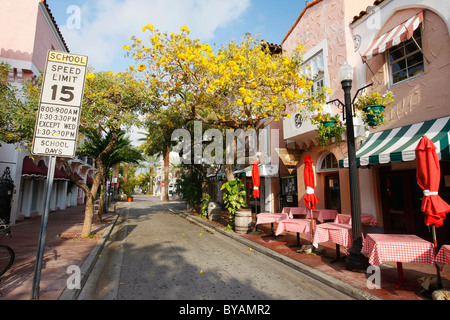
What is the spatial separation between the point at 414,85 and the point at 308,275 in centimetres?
647

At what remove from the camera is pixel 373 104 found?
655 cm

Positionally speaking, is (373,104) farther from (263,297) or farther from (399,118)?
(263,297)

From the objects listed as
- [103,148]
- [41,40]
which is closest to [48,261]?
[103,148]

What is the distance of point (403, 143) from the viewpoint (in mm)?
6730

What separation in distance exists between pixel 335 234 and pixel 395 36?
20.7ft

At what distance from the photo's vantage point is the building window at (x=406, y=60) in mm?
7590

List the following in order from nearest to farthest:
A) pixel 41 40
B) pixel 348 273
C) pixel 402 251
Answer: pixel 402 251 → pixel 348 273 → pixel 41 40

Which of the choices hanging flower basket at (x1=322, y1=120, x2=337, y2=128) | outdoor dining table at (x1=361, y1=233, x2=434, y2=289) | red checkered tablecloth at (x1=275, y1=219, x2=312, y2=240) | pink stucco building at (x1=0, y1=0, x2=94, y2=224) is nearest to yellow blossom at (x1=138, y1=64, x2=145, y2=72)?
pink stucco building at (x1=0, y1=0, x2=94, y2=224)

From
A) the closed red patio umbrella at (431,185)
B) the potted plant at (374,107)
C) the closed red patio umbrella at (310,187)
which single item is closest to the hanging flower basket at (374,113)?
the potted plant at (374,107)

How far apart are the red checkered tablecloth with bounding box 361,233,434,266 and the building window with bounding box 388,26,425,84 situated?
224 inches

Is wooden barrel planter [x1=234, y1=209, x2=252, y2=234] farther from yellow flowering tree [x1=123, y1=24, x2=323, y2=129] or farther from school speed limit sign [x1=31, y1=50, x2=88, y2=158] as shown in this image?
school speed limit sign [x1=31, y1=50, x2=88, y2=158]

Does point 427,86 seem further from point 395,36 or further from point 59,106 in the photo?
point 59,106
